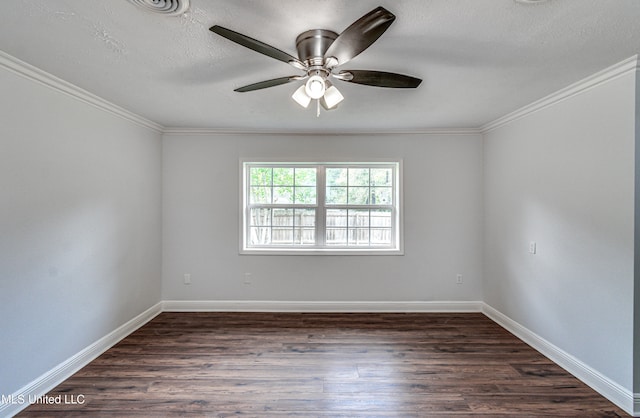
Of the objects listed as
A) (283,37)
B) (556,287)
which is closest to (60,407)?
(283,37)

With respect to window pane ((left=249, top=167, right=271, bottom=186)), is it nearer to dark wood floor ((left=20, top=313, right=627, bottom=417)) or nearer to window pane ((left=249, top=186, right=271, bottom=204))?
window pane ((left=249, top=186, right=271, bottom=204))

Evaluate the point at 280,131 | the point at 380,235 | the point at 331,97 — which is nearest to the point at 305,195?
the point at 280,131

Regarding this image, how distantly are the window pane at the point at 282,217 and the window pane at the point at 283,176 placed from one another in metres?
0.36

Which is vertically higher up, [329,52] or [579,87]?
[579,87]

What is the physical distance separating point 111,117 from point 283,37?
7.10 ft

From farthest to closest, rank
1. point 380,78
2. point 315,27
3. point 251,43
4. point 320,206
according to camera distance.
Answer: point 320,206
point 380,78
point 315,27
point 251,43

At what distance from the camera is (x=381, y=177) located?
390 cm

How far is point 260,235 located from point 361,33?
9.84ft

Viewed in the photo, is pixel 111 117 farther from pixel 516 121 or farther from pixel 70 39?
pixel 516 121

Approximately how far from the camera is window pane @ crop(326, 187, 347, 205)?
3877mm

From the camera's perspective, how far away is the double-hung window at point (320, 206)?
387cm

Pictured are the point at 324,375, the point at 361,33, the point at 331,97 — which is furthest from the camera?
the point at 324,375

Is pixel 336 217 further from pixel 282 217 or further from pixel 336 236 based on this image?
pixel 282 217

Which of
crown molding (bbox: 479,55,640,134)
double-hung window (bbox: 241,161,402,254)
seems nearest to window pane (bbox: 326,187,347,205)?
double-hung window (bbox: 241,161,402,254)
